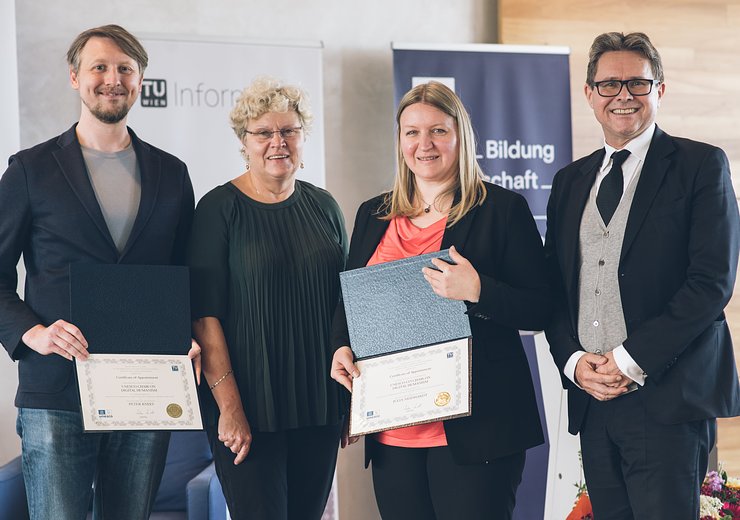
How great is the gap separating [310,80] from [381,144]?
574mm

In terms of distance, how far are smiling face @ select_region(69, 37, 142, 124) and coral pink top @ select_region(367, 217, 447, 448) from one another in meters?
0.87

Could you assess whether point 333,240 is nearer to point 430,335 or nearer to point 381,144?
point 430,335

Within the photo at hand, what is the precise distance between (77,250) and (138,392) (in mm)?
443

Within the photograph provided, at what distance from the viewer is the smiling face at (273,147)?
2434mm

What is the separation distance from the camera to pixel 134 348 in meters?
2.27

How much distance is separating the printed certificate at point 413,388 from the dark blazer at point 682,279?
1.43ft

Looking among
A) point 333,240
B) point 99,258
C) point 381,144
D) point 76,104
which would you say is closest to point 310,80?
point 381,144

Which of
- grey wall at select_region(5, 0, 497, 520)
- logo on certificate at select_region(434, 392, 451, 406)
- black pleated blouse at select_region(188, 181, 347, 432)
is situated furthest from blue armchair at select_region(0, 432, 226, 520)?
logo on certificate at select_region(434, 392, 451, 406)

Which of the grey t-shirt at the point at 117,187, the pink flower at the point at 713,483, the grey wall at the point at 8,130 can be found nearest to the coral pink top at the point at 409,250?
the grey t-shirt at the point at 117,187

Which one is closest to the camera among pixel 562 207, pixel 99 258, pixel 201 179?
pixel 99 258

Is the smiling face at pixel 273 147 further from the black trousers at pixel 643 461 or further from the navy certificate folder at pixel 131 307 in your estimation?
the black trousers at pixel 643 461

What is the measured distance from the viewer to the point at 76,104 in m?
4.28

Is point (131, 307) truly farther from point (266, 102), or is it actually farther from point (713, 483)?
point (713, 483)

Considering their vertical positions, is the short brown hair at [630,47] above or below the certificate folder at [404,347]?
above
